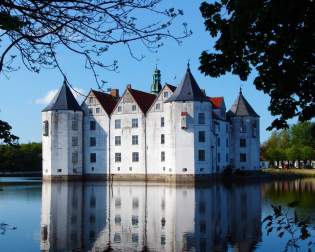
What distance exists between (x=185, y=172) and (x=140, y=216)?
2884 centimetres

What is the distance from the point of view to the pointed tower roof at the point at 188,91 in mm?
48384

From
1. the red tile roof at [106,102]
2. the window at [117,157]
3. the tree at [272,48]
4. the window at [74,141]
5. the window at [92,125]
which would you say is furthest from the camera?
the window at [92,125]

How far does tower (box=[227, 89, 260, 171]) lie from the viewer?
59.7 meters

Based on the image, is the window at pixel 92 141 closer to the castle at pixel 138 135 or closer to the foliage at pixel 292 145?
the castle at pixel 138 135

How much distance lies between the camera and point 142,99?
A: 2180 inches

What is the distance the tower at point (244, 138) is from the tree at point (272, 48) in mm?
53792

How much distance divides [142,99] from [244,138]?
556 inches

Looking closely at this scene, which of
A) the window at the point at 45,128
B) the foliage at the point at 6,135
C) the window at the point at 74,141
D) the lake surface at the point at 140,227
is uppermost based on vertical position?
the window at the point at 45,128

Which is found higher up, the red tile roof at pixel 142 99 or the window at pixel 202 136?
the red tile roof at pixel 142 99

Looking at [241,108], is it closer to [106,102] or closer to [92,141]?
[106,102]

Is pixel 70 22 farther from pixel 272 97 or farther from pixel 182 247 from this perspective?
pixel 182 247

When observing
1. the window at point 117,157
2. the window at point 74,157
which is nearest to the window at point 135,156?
the window at point 117,157

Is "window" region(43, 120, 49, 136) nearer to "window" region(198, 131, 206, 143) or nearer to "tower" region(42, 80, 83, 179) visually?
"tower" region(42, 80, 83, 179)

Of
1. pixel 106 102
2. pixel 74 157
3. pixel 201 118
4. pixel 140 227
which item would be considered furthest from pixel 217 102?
pixel 140 227
